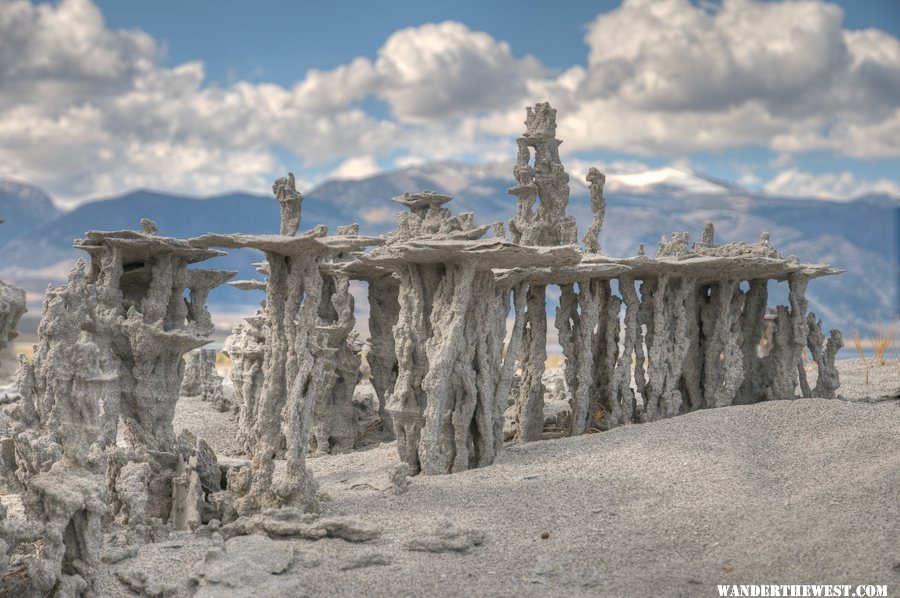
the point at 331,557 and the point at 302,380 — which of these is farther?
the point at 302,380

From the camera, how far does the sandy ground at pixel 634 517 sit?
277 inches

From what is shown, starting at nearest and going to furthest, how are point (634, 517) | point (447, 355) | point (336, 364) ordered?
point (634, 517) → point (447, 355) → point (336, 364)

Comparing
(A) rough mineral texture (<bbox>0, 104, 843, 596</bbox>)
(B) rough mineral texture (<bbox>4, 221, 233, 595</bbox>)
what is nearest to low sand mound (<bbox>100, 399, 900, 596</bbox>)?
(A) rough mineral texture (<bbox>0, 104, 843, 596</bbox>)

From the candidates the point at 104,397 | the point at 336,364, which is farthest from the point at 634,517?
the point at 336,364

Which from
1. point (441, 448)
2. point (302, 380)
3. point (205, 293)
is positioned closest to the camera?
point (302, 380)

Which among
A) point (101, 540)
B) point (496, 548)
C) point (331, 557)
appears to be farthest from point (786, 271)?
point (101, 540)

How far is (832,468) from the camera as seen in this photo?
31.2 feet

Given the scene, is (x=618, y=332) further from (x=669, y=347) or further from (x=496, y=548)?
(x=496, y=548)

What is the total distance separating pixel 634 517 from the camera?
27.8 feet

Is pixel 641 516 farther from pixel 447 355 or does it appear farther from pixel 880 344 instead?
pixel 880 344

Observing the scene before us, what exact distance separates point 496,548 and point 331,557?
1471 mm

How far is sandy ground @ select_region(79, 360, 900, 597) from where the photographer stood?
7.02 metres

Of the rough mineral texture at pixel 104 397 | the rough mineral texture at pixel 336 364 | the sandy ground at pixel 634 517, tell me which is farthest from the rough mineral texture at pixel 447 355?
the rough mineral texture at pixel 104 397

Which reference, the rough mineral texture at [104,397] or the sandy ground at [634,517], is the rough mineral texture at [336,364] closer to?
the rough mineral texture at [104,397]
